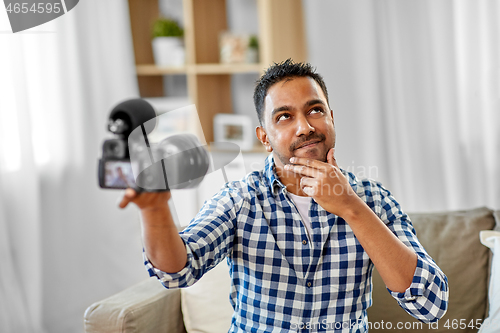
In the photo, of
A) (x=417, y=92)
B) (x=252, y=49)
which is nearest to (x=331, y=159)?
(x=417, y=92)

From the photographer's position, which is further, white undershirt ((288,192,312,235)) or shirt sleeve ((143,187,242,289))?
white undershirt ((288,192,312,235))

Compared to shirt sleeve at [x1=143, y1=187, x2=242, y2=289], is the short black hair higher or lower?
higher

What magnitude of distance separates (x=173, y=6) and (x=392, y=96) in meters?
1.30

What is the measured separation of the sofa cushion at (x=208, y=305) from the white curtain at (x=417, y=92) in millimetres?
1017

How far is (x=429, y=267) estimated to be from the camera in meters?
1.06

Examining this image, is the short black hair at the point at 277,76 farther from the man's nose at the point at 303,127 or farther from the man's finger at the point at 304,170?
the man's finger at the point at 304,170

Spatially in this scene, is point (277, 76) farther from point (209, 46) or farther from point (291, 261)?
point (209, 46)

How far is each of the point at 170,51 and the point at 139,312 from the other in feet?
5.04

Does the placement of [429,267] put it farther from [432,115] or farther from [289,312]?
[432,115]

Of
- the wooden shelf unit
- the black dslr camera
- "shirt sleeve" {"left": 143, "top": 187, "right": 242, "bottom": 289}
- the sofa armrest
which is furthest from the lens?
the wooden shelf unit

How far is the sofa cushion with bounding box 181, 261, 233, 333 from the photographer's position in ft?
4.84

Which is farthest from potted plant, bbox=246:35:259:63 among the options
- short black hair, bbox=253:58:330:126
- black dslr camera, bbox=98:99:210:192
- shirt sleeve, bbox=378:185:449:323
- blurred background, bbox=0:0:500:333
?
black dslr camera, bbox=98:99:210:192

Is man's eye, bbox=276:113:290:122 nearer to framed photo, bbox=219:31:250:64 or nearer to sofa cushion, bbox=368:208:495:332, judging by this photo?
sofa cushion, bbox=368:208:495:332

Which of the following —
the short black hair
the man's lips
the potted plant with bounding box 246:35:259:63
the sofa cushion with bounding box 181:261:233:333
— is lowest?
the sofa cushion with bounding box 181:261:233:333
